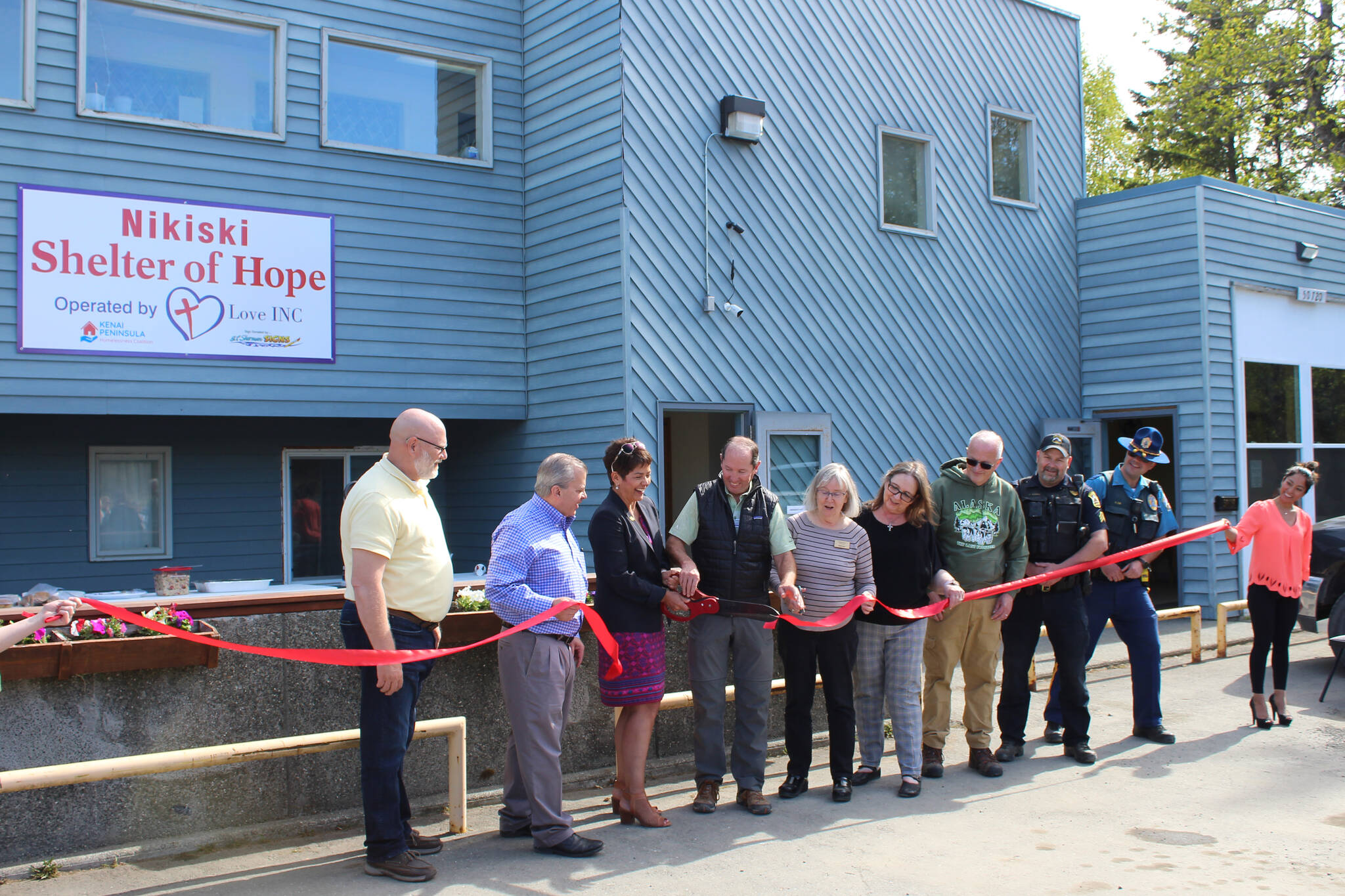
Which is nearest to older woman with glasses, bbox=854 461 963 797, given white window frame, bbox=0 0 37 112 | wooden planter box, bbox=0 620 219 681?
wooden planter box, bbox=0 620 219 681

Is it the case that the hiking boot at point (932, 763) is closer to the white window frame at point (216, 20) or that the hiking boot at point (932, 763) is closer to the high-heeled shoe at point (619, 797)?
the high-heeled shoe at point (619, 797)

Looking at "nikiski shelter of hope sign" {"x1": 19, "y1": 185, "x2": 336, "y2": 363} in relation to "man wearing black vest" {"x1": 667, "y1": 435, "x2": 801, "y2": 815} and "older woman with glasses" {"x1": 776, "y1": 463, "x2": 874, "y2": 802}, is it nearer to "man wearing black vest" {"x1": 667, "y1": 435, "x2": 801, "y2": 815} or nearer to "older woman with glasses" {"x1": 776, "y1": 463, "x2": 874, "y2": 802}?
"man wearing black vest" {"x1": 667, "y1": 435, "x2": 801, "y2": 815}

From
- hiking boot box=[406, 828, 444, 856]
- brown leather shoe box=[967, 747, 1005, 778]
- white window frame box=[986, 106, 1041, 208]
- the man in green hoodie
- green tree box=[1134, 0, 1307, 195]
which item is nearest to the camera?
hiking boot box=[406, 828, 444, 856]

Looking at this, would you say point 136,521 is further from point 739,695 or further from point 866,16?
point 866,16

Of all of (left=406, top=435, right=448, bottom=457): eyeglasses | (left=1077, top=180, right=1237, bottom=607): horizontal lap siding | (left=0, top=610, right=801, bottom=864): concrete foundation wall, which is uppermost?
(left=1077, top=180, right=1237, bottom=607): horizontal lap siding

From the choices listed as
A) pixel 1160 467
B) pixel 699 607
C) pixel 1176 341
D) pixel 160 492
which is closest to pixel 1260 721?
pixel 699 607

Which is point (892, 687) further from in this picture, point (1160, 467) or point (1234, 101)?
point (1234, 101)

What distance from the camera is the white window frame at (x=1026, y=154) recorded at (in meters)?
12.9

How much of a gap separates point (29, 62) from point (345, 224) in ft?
9.13

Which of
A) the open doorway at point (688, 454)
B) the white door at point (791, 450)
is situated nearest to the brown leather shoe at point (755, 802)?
the white door at point (791, 450)

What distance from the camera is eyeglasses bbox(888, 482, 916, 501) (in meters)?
5.89

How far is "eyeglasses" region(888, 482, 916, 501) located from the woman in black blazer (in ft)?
4.40

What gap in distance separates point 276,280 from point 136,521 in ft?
8.75

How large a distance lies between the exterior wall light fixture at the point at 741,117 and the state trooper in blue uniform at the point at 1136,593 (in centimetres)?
520
